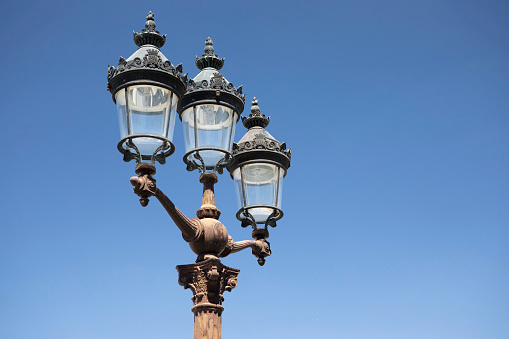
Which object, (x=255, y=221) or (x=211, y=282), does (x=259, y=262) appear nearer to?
(x=255, y=221)

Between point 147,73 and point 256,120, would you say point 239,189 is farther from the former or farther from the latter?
point 147,73

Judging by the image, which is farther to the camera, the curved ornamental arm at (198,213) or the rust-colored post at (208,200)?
the rust-colored post at (208,200)

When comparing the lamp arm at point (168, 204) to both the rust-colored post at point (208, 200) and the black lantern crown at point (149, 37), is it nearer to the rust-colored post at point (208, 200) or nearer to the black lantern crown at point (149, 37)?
the rust-colored post at point (208, 200)

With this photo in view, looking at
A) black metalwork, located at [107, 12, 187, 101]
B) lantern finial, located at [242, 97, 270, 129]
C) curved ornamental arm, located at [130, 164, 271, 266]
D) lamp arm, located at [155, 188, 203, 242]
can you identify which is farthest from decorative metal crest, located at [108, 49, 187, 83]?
lantern finial, located at [242, 97, 270, 129]

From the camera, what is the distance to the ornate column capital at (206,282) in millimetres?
6203

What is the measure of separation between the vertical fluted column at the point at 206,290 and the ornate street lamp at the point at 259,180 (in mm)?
1374

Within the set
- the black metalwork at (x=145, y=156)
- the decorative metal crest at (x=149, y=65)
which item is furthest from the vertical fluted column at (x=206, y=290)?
the decorative metal crest at (x=149, y=65)

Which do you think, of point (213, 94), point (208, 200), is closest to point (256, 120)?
point (213, 94)

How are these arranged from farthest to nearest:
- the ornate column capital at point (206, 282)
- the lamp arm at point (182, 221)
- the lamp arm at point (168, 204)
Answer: the ornate column capital at point (206, 282) → the lamp arm at point (182, 221) → the lamp arm at point (168, 204)

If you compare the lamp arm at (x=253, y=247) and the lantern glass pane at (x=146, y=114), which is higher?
the lantern glass pane at (x=146, y=114)

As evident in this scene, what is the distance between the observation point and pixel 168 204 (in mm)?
5848

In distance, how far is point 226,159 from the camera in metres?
6.75

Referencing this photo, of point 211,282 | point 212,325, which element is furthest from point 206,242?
point 212,325

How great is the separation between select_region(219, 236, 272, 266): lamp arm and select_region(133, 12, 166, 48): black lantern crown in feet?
7.98
